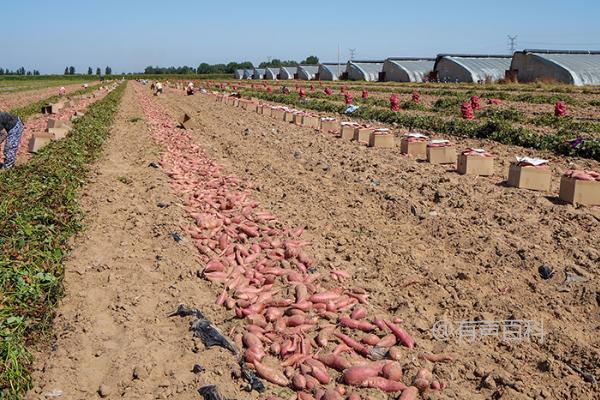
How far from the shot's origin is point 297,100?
2798 centimetres

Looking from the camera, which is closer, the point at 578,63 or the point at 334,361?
the point at 334,361

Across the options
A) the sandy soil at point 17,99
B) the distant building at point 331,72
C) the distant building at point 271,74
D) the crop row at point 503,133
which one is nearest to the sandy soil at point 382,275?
the crop row at point 503,133

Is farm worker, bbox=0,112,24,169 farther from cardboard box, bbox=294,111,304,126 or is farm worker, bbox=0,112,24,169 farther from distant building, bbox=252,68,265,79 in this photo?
distant building, bbox=252,68,265,79

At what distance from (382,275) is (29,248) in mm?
3315

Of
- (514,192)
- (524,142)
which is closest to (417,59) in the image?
(524,142)

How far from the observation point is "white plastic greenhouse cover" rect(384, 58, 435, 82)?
50625 mm

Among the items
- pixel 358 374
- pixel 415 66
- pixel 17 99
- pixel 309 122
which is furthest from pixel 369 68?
pixel 358 374

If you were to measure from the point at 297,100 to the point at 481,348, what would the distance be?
24756 millimetres

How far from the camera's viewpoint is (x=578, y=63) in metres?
35.6

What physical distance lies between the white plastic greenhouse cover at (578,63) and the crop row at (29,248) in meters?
33.1

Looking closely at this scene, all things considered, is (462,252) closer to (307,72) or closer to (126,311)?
(126,311)

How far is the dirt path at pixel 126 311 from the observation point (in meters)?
3.53

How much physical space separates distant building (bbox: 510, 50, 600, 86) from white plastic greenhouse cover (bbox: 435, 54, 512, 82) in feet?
9.94

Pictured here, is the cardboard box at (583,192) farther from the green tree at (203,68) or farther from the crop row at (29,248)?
the green tree at (203,68)
